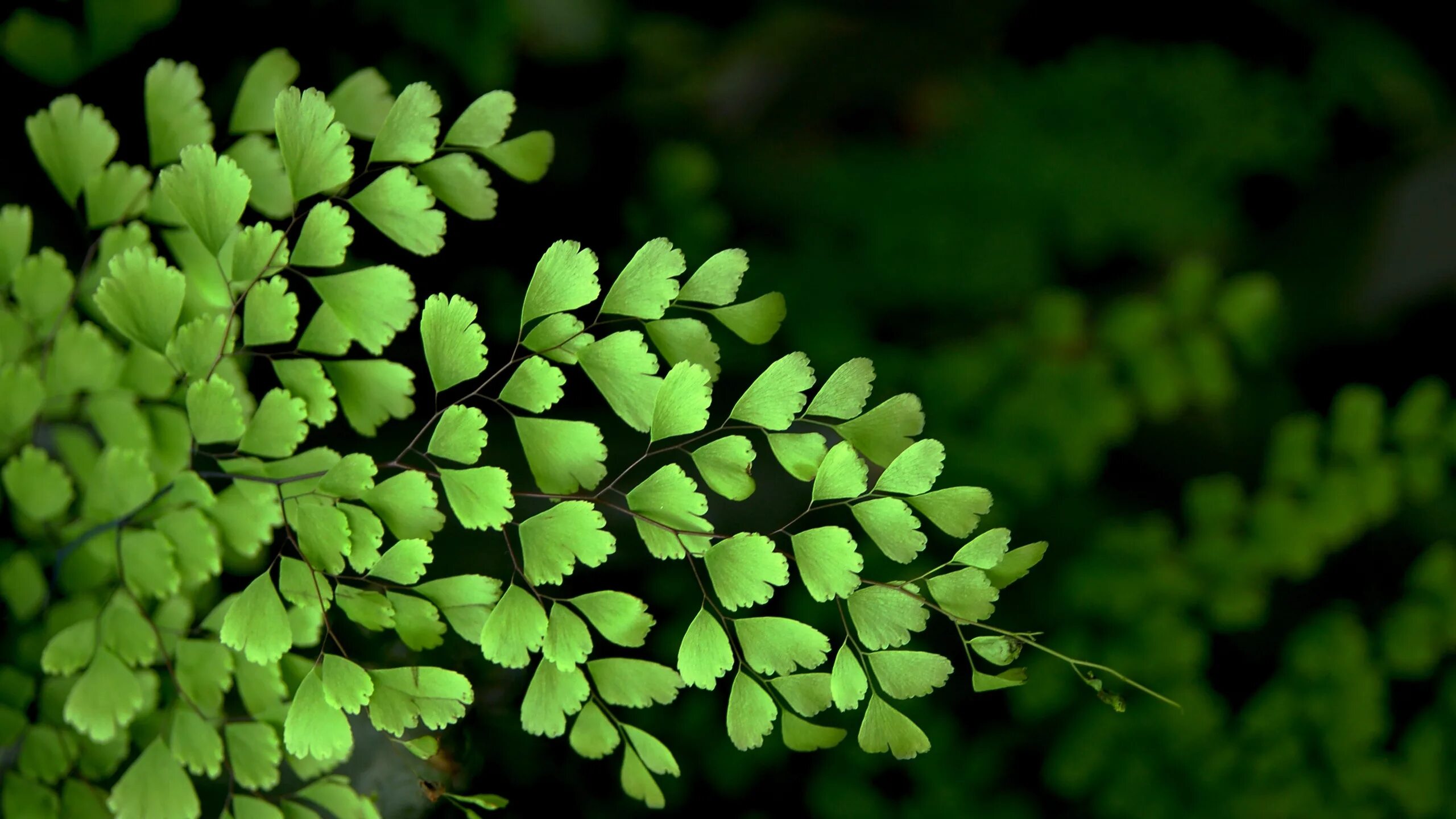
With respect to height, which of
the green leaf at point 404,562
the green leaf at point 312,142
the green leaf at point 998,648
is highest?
the green leaf at point 312,142

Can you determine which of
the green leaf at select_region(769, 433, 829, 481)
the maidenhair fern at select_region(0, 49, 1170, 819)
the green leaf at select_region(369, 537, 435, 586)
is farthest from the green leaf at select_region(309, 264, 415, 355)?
the green leaf at select_region(769, 433, 829, 481)

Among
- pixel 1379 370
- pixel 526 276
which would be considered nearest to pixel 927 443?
pixel 526 276

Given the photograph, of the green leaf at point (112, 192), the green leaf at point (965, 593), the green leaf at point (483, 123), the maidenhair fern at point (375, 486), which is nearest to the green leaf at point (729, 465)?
the maidenhair fern at point (375, 486)

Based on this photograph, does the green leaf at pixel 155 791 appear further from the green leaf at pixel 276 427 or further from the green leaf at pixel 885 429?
the green leaf at pixel 885 429

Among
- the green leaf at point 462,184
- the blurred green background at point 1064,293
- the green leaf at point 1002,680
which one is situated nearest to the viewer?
the green leaf at point 1002,680

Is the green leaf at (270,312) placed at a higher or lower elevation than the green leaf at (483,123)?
lower

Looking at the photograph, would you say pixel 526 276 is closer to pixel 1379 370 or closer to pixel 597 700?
pixel 597 700
